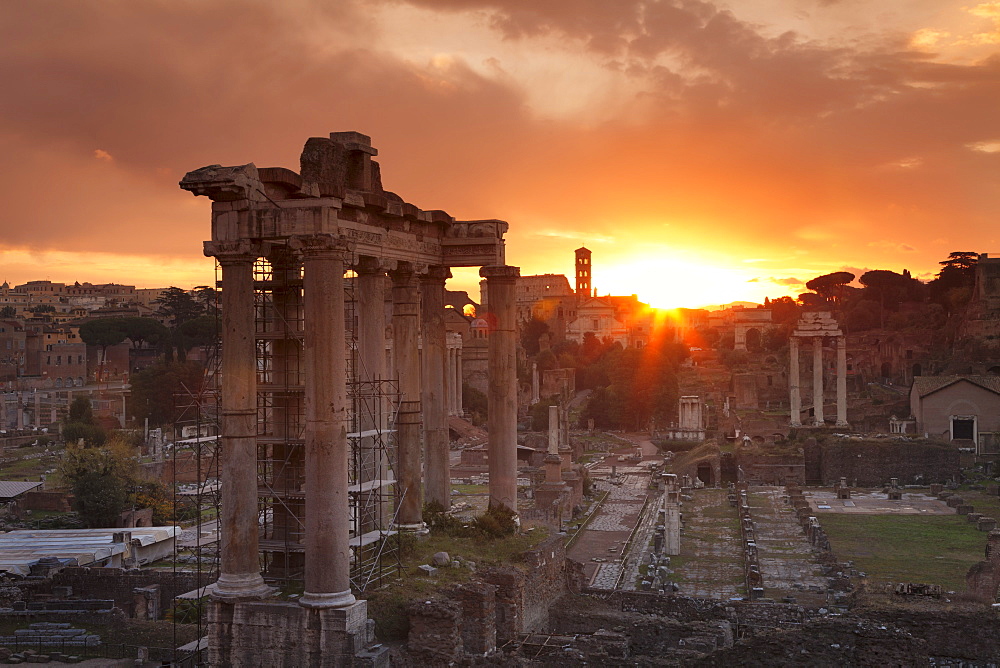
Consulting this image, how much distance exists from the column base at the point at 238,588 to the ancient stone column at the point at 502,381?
5.83 metres

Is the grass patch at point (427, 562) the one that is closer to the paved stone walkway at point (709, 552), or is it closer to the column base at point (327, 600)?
the column base at point (327, 600)

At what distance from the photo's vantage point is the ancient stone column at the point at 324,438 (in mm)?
12141

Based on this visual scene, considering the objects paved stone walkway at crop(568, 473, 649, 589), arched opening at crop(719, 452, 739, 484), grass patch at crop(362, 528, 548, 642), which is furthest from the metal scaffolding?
arched opening at crop(719, 452, 739, 484)

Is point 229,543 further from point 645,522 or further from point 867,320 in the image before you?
point 867,320

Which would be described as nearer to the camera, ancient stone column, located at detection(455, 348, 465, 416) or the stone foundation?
the stone foundation

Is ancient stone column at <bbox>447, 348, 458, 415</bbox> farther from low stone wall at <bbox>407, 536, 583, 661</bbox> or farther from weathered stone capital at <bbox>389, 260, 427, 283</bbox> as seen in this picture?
weathered stone capital at <bbox>389, 260, 427, 283</bbox>

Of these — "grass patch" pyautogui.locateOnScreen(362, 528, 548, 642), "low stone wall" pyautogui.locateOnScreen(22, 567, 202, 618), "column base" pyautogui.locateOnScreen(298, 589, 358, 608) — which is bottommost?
"low stone wall" pyautogui.locateOnScreen(22, 567, 202, 618)

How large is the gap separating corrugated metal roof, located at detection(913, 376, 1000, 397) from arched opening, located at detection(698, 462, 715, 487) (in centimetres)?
1334

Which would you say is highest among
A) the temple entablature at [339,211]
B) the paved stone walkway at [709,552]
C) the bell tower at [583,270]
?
the bell tower at [583,270]

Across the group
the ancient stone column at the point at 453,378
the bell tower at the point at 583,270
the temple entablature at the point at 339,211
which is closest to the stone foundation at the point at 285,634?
the temple entablature at the point at 339,211

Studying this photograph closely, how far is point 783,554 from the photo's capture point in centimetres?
2777

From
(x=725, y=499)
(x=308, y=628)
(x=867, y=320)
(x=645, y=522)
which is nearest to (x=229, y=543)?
(x=308, y=628)

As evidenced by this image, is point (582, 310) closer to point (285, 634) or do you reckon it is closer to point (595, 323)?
point (595, 323)

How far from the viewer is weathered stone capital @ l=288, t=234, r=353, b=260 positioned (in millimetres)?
12273
